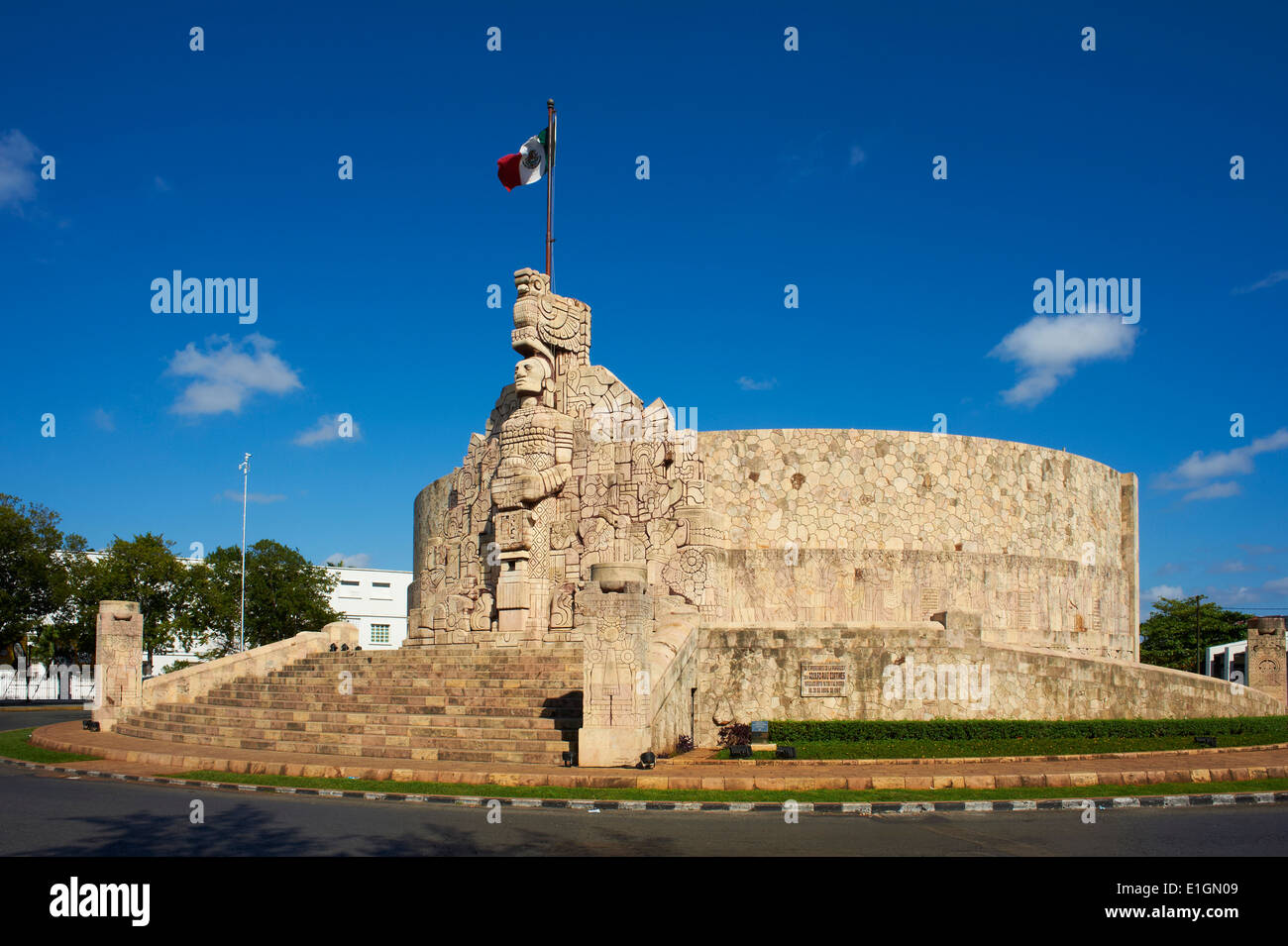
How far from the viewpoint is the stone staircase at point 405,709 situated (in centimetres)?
1463

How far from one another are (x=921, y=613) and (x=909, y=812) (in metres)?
13.4

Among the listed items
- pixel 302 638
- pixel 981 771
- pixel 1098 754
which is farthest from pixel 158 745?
pixel 1098 754

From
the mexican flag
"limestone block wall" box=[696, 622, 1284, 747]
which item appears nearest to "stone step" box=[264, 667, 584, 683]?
"limestone block wall" box=[696, 622, 1284, 747]

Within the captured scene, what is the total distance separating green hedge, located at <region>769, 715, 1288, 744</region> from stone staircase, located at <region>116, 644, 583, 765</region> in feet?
11.6

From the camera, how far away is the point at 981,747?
14.6 m

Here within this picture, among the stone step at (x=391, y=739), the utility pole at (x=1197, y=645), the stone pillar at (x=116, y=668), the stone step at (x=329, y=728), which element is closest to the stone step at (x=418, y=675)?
the stone pillar at (x=116, y=668)

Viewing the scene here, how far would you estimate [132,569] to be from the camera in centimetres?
3650

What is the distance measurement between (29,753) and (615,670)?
10.0m

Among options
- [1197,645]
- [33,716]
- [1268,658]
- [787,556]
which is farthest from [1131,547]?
[33,716]

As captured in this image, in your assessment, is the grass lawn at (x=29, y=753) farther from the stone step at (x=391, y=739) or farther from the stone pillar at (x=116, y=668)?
the stone step at (x=391, y=739)

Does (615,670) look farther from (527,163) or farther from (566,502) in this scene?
(527,163)

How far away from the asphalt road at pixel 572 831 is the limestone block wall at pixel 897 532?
40.4 feet

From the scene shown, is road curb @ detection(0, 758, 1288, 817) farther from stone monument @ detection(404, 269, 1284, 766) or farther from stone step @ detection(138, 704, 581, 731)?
stone monument @ detection(404, 269, 1284, 766)

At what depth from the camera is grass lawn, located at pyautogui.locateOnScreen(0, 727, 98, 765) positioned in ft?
49.9
